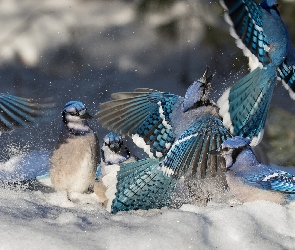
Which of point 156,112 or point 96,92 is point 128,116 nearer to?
point 156,112

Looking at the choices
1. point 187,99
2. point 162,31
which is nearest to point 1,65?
point 162,31

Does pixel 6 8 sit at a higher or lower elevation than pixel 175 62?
higher

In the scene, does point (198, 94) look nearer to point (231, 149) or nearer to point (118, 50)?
point (231, 149)

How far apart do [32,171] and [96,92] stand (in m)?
1.06

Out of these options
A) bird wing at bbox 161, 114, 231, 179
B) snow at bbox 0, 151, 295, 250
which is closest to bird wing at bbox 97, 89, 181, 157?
bird wing at bbox 161, 114, 231, 179

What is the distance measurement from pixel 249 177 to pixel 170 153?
0.27 m

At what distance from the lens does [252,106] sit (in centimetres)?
211

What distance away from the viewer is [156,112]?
2.36 meters

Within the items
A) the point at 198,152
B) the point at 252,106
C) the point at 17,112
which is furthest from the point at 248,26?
the point at 17,112

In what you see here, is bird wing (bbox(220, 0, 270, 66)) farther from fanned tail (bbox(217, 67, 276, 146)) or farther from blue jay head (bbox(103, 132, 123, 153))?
blue jay head (bbox(103, 132, 123, 153))

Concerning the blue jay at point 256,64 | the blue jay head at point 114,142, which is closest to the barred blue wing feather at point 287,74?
the blue jay at point 256,64

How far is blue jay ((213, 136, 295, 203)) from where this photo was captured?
6.31ft

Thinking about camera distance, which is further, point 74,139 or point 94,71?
point 94,71

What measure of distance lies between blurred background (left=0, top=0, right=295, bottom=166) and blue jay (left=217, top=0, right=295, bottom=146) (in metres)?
1.07
